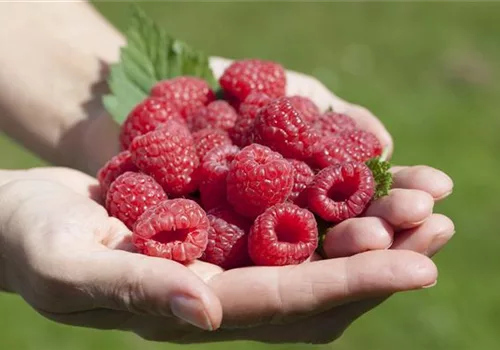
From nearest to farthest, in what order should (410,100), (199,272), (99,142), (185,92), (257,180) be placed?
(199,272), (257,180), (185,92), (99,142), (410,100)

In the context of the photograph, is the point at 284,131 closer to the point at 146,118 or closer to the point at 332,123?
the point at 332,123

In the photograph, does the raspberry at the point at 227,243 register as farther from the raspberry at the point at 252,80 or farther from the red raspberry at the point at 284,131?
the raspberry at the point at 252,80

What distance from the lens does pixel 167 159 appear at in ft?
7.09

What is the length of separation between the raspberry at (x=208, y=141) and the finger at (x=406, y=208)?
1.66 ft

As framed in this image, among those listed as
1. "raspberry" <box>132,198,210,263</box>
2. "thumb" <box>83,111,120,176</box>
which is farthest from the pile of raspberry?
"thumb" <box>83,111,120,176</box>

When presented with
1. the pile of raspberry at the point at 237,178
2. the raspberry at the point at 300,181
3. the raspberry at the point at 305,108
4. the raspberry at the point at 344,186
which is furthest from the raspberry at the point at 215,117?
the raspberry at the point at 344,186

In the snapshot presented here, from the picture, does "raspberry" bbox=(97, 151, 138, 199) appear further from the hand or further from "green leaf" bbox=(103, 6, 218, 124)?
"green leaf" bbox=(103, 6, 218, 124)

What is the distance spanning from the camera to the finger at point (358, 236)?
1896mm

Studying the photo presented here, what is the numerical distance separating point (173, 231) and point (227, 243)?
0.16 metres

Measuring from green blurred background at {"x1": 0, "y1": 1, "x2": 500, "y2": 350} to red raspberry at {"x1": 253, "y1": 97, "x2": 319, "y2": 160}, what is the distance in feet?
5.50

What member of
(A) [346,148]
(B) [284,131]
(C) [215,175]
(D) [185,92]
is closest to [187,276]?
(C) [215,175]

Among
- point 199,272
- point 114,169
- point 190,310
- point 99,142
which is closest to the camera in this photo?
point 190,310

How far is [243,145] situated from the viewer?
2.30m

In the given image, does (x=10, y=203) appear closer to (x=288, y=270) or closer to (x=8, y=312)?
(x=288, y=270)
